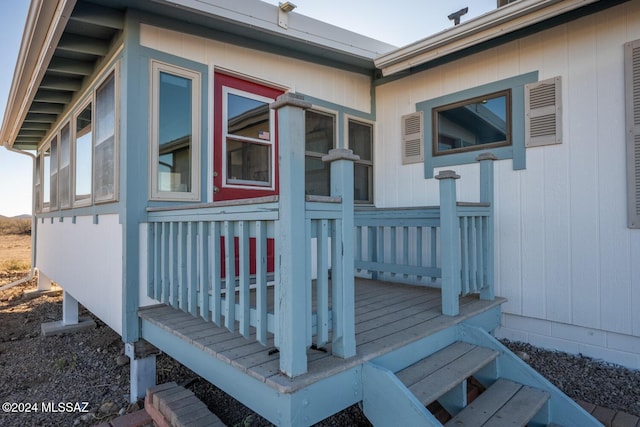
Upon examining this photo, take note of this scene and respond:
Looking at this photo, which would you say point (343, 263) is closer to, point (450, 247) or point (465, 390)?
point (465, 390)

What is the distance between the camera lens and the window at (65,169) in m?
4.62

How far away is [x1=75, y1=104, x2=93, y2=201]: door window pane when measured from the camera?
3809 millimetres

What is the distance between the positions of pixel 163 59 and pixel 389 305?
106 inches

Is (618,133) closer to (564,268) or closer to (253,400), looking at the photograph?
(564,268)

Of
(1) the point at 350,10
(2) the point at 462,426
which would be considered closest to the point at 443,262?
(2) the point at 462,426

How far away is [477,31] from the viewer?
127 inches

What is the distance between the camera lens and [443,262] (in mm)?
2619

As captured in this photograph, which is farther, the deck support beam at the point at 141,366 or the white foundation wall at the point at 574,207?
the white foundation wall at the point at 574,207

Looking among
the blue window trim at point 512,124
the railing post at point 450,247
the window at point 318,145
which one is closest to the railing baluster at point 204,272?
the railing post at point 450,247

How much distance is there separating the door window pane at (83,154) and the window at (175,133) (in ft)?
4.33

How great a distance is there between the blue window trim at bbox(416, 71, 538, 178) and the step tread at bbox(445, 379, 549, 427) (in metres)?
2.08

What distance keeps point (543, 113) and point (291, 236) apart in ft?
9.71

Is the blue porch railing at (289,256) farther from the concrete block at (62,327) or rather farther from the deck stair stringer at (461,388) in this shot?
the concrete block at (62,327)

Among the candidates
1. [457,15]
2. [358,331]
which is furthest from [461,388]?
[457,15]
